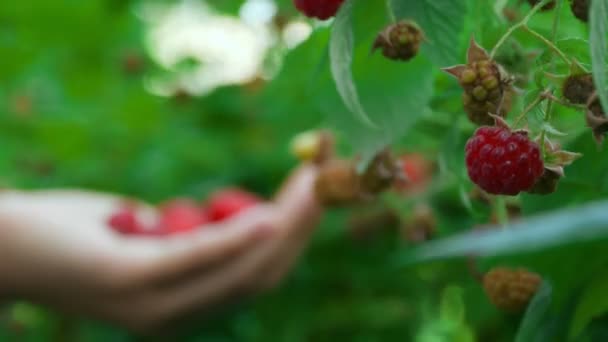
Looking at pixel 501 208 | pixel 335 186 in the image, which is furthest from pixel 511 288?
pixel 335 186

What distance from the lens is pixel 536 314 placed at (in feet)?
2.26

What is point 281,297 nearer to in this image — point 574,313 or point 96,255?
point 96,255

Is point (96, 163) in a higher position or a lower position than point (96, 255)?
higher

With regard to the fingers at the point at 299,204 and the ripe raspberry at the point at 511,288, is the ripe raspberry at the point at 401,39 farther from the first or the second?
the fingers at the point at 299,204

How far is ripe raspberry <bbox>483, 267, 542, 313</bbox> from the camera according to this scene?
2.46ft

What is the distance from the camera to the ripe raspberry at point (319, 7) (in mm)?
638

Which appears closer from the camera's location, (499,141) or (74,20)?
(499,141)

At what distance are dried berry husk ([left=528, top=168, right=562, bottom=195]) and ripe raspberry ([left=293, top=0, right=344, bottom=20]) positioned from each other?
0.16 meters

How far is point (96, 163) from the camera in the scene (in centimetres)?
292

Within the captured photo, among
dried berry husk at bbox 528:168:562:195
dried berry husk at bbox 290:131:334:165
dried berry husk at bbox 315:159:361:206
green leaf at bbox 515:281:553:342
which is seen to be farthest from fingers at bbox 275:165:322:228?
dried berry husk at bbox 528:168:562:195

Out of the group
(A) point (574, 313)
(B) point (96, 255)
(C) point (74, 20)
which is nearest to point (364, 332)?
(B) point (96, 255)

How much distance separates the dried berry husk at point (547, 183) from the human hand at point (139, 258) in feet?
4.49

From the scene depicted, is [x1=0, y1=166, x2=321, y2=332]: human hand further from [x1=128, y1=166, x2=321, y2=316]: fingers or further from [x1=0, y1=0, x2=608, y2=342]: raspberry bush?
[x1=0, y1=0, x2=608, y2=342]: raspberry bush

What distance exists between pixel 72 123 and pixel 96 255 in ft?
2.87
